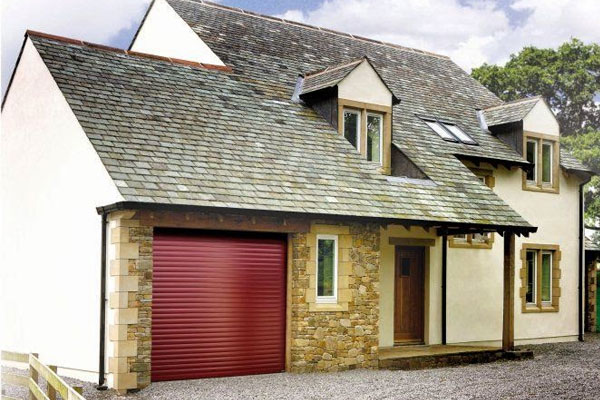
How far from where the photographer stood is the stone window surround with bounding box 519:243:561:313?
21266mm

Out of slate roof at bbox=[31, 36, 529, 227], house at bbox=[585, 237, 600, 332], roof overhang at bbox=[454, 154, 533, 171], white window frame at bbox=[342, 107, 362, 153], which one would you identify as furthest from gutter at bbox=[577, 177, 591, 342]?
white window frame at bbox=[342, 107, 362, 153]

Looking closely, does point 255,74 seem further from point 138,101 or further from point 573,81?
point 573,81

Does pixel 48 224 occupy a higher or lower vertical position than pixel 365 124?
lower

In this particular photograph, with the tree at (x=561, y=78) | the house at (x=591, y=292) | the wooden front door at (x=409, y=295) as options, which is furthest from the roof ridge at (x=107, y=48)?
the tree at (x=561, y=78)

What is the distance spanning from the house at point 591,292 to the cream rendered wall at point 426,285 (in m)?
7.71

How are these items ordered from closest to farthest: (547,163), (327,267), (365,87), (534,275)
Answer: (327,267)
(365,87)
(534,275)
(547,163)

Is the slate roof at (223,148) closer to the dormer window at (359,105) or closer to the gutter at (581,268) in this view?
the dormer window at (359,105)

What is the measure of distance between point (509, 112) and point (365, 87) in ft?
18.4

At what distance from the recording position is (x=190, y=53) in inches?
817

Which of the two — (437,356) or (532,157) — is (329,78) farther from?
(532,157)

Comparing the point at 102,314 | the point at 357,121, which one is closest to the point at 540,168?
the point at 357,121

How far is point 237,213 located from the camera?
1362 centimetres

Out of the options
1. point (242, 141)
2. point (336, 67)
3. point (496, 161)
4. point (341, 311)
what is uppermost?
point (336, 67)

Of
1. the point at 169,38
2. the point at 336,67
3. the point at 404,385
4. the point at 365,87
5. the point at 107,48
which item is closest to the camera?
the point at 404,385
